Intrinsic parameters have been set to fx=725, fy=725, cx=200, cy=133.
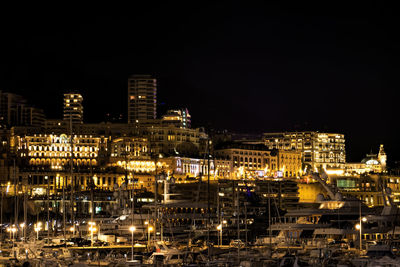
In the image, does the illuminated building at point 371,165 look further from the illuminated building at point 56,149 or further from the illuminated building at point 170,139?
the illuminated building at point 56,149

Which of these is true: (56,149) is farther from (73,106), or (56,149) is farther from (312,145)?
(312,145)

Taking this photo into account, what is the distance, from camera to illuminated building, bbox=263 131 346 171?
17412 centimetres

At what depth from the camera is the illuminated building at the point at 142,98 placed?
164125mm

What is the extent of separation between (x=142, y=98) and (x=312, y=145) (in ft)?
140

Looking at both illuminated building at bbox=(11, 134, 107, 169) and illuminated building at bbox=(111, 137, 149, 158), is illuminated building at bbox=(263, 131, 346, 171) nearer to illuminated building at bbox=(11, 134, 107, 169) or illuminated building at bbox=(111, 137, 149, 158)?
→ illuminated building at bbox=(111, 137, 149, 158)

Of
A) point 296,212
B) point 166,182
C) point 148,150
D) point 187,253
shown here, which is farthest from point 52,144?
point 187,253

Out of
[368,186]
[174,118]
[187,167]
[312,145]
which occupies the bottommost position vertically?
[368,186]

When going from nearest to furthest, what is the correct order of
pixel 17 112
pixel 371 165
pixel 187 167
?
pixel 187 167 < pixel 371 165 < pixel 17 112

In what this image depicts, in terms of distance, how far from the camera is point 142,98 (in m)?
165

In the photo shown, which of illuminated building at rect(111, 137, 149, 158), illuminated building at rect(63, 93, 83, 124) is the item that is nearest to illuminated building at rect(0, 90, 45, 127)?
illuminated building at rect(63, 93, 83, 124)

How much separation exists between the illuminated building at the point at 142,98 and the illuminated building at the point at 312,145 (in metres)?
31.0

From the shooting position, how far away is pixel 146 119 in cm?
15775

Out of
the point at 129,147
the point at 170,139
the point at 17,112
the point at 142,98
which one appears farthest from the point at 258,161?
the point at 17,112

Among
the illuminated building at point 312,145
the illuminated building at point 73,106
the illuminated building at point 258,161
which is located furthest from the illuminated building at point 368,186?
the illuminated building at point 73,106
